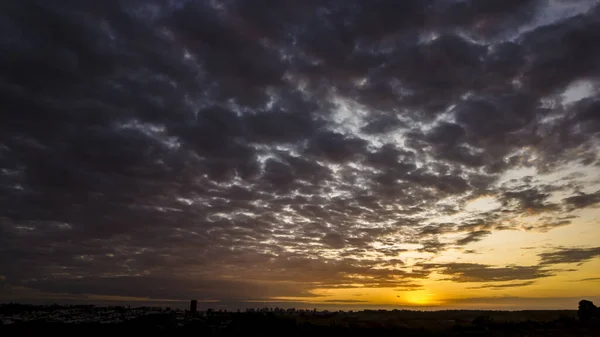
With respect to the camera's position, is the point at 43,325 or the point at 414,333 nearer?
the point at 43,325

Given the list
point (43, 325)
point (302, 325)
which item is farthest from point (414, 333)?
point (43, 325)

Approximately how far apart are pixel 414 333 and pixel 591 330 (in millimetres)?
28756

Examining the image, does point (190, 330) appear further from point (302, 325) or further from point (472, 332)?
point (472, 332)

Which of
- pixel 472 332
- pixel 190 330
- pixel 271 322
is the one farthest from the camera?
pixel 472 332

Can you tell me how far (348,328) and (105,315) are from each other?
116 ft

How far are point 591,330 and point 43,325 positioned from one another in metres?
77.2

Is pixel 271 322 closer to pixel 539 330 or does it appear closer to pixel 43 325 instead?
pixel 43 325

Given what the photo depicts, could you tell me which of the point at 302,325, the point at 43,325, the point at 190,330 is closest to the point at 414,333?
the point at 302,325

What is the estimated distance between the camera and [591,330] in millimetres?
63938

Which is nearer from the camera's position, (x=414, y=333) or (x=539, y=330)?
(x=414, y=333)

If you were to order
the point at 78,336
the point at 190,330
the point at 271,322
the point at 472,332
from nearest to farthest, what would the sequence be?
the point at 78,336 → the point at 190,330 → the point at 271,322 → the point at 472,332

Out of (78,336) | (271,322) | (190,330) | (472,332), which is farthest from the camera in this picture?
(472,332)

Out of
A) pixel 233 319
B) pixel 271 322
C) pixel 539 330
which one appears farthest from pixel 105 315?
pixel 539 330

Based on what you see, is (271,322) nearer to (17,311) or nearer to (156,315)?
(156,315)
